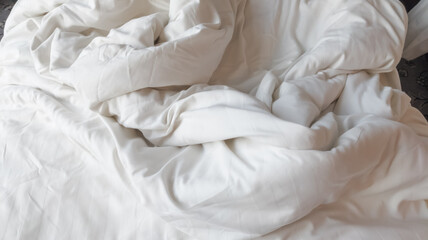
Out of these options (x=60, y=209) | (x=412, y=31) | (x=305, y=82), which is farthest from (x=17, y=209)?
(x=412, y=31)

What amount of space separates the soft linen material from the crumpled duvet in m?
0.46

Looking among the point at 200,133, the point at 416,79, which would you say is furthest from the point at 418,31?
the point at 200,133

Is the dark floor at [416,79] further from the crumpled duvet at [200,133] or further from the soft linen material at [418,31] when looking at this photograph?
the crumpled duvet at [200,133]

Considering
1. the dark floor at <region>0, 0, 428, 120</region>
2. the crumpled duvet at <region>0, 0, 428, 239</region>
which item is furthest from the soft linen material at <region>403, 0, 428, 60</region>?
the crumpled duvet at <region>0, 0, 428, 239</region>

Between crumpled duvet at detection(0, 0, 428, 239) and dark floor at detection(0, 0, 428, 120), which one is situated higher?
crumpled duvet at detection(0, 0, 428, 239)

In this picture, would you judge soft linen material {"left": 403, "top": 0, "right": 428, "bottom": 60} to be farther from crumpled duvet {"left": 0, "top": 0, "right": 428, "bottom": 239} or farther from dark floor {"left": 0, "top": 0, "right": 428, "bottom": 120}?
crumpled duvet {"left": 0, "top": 0, "right": 428, "bottom": 239}

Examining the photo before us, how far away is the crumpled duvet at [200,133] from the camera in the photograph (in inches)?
21.0

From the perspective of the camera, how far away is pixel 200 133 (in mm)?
608

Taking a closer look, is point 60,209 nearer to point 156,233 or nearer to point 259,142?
point 156,233

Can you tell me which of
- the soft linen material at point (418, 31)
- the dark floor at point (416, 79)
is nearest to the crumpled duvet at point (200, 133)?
the soft linen material at point (418, 31)

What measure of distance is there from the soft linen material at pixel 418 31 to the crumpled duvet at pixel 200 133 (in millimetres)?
459

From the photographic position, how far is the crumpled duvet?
21.0 inches

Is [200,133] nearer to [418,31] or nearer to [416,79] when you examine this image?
[418,31]

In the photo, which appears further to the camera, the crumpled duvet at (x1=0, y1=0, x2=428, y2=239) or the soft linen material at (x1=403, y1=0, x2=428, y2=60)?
the soft linen material at (x1=403, y1=0, x2=428, y2=60)
